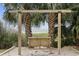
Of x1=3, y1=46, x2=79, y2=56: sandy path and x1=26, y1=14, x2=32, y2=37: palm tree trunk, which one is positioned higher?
x1=26, y1=14, x2=32, y2=37: palm tree trunk

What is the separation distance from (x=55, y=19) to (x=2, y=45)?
7.04ft

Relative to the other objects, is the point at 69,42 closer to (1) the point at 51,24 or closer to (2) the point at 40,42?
(1) the point at 51,24

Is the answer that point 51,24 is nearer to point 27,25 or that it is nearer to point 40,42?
point 40,42

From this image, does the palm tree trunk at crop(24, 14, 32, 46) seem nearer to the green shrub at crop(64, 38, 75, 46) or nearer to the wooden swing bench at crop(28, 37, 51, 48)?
the wooden swing bench at crop(28, 37, 51, 48)

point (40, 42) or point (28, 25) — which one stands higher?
point (28, 25)

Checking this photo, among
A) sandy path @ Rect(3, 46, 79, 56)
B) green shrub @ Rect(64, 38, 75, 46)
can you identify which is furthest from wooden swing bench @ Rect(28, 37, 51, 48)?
green shrub @ Rect(64, 38, 75, 46)

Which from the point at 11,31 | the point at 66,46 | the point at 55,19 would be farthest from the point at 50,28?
the point at 11,31

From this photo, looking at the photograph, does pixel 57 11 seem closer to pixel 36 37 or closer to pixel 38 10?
pixel 38 10

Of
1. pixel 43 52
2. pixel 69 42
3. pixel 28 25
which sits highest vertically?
pixel 28 25

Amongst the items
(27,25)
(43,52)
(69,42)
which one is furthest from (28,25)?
(69,42)

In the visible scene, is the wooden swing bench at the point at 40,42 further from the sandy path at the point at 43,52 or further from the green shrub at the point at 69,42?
the green shrub at the point at 69,42

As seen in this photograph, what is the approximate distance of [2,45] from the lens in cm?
809

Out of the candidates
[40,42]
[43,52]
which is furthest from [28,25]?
[43,52]

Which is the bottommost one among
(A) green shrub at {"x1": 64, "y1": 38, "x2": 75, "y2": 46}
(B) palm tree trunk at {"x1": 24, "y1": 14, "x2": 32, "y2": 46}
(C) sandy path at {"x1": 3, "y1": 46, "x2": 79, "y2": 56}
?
(C) sandy path at {"x1": 3, "y1": 46, "x2": 79, "y2": 56}
